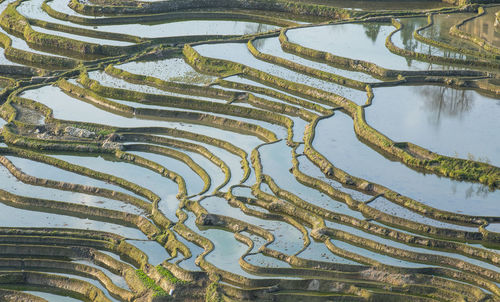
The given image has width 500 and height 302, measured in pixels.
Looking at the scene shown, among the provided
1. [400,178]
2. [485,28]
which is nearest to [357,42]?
[485,28]

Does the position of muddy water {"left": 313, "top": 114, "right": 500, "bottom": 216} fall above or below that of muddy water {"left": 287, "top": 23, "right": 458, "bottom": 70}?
below

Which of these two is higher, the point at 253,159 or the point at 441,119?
the point at 441,119

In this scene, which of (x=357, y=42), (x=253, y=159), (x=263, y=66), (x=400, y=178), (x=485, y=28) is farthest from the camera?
(x=485, y=28)

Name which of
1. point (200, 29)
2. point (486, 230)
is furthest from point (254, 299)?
point (200, 29)

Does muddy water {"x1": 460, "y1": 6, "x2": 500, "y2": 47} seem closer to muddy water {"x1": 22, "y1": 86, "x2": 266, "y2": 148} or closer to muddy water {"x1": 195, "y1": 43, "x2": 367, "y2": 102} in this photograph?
muddy water {"x1": 195, "y1": 43, "x2": 367, "y2": 102}

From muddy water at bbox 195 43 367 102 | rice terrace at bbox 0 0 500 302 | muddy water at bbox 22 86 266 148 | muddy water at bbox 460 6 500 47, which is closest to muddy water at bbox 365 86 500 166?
rice terrace at bbox 0 0 500 302

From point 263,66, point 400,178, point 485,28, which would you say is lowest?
point 400,178

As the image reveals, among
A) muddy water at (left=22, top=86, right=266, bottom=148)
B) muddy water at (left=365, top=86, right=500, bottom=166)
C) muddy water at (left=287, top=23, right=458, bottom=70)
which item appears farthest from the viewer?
muddy water at (left=287, top=23, right=458, bottom=70)

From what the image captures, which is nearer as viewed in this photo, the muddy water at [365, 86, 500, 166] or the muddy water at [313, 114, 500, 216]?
the muddy water at [313, 114, 500, 216]

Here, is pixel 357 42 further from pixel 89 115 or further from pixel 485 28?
pixel 89 115
